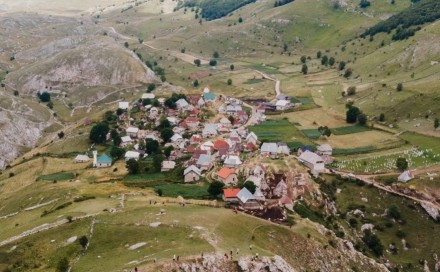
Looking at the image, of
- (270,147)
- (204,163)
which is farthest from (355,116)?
(204,163)

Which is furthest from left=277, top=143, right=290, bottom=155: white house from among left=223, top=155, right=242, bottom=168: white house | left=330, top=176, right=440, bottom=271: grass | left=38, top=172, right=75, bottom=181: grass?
left=38, top=172, right=75, bottom=181: grass

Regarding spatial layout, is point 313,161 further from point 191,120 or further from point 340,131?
point 191,120

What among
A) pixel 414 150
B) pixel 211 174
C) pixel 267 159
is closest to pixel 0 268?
pixel 211 174

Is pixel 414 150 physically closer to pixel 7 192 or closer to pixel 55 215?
pixel 55 215

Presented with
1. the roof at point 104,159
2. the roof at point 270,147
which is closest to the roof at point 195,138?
the roof at point 270,147

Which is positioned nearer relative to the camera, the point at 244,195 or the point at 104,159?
the point at 244,195

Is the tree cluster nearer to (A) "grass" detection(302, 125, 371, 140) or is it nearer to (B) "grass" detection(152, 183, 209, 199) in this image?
(A) "grass" detection(302, 125, 371, 140)
